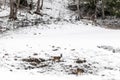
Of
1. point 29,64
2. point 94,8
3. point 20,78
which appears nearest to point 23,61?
point 29,64

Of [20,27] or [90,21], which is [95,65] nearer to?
[20,27]

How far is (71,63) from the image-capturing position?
14703mm

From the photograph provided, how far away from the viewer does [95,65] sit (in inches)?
570

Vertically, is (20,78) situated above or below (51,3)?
below

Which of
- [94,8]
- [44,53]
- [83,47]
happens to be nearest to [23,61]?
[44,53]

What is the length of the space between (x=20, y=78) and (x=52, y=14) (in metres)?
22.9

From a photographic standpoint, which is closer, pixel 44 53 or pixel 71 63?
pixel 71 63

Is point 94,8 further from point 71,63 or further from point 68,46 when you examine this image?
point 71,63

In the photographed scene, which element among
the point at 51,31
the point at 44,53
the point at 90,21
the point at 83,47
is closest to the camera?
the point at 44,53

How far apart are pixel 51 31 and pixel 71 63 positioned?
36.2ft

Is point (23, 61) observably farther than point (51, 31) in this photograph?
No

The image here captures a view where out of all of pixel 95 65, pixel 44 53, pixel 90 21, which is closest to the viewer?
pixel 95 65

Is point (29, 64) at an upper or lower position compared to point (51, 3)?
lower

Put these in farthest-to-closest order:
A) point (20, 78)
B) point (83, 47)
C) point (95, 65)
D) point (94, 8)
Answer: point (94, 8) → point (83, 47) → point (95, 65) → point (20, 78)
